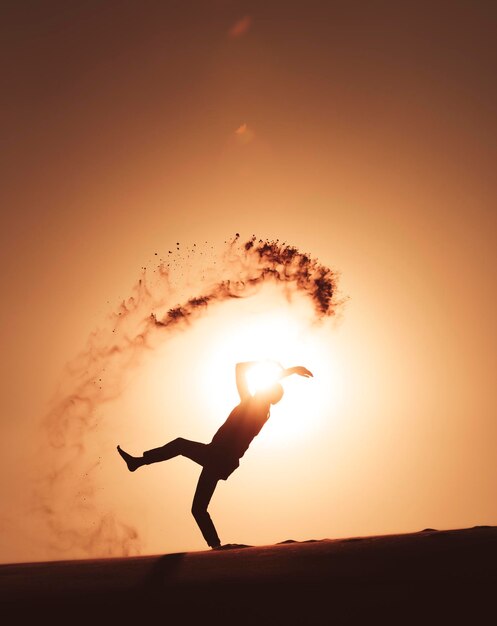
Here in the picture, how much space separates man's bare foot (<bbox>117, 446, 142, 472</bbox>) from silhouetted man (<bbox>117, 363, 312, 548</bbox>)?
1.07ft

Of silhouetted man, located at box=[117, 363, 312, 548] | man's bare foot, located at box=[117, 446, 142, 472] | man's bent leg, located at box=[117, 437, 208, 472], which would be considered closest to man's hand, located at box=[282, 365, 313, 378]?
silhouetted man, located at box=[117, 363, 312, 548]

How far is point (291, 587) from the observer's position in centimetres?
449

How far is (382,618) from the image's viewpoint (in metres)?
3.87

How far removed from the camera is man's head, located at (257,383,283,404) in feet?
35.0

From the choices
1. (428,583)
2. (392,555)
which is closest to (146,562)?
(392,555)

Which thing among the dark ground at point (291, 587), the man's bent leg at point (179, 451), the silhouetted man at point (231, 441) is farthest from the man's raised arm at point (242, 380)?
the dark ground at point (291, 587)

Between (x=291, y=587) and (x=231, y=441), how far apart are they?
20.1 ft

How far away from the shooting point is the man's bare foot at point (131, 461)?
1091cm

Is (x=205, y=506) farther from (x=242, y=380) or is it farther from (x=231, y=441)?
(x=242, y=380)

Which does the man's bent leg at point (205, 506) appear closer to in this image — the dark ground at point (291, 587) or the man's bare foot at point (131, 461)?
the man's bare foot at point (131, 461)

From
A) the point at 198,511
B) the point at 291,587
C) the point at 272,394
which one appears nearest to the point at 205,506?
the point at 198,511

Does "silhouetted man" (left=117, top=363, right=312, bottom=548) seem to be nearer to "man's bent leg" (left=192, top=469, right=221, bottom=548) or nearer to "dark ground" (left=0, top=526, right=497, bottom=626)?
"man's bent leg" (left=192, top=469, right=221, bottom=548)

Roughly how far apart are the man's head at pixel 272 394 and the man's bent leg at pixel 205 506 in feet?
4.89

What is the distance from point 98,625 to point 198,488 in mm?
6342
